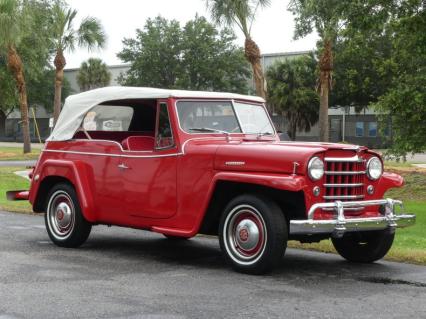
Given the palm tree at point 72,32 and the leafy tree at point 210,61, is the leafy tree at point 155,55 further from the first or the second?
the palm tree at point 72,32

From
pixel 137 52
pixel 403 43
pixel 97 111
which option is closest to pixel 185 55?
pixel 137 52

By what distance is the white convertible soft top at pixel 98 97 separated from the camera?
8.91 m

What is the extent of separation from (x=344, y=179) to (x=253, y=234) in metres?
1.12

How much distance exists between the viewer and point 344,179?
7715mm

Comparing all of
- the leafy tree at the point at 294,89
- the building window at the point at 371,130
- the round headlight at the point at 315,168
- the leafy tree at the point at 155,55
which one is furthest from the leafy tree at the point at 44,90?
the round headlight at the point at 315,168

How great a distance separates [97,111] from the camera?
9.84m

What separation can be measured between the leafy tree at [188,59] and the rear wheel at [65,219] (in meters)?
56.3

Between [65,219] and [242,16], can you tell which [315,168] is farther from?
[242,16]

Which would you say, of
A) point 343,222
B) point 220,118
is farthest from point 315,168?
point 220,118

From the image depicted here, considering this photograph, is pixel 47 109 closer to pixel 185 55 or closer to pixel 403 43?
pixel 185 55

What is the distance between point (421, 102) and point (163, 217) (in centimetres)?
1028

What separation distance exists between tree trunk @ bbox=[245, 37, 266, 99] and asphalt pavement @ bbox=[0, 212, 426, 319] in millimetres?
18316

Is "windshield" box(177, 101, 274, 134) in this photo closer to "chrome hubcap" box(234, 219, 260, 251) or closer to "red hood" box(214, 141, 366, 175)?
"red hood" box(214, 141, 366, 175)

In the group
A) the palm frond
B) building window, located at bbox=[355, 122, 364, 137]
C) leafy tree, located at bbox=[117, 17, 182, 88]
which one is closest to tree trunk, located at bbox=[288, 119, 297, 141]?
building window, located at bbox=[355, 122, 364, 137]
